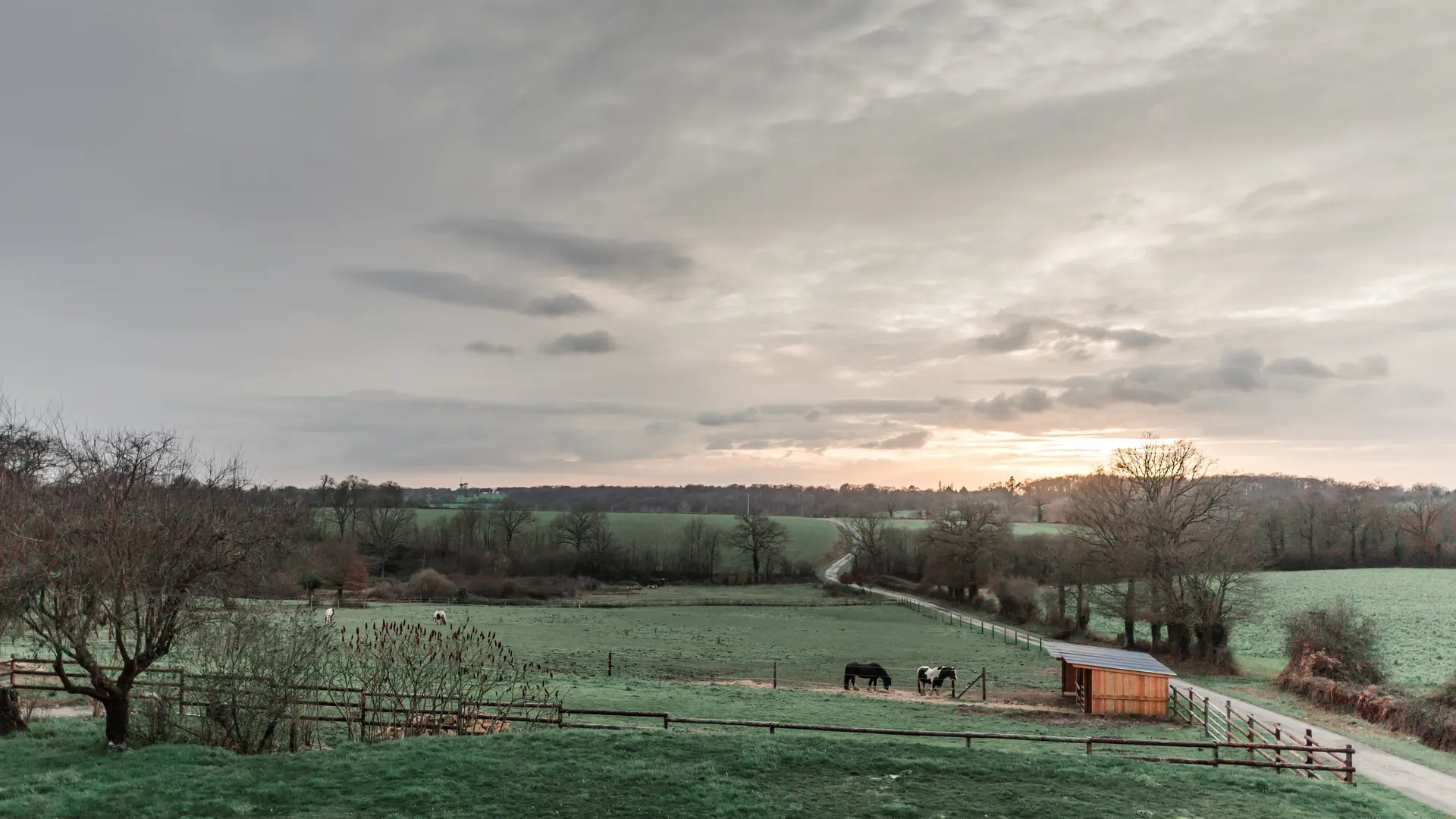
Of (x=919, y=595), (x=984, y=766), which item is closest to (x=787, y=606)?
(x=919, y=595)

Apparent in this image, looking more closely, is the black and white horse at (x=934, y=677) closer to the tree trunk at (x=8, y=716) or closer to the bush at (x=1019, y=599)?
the tree trunk at (x=8, y=716)

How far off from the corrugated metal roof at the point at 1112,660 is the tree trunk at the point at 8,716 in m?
30.0

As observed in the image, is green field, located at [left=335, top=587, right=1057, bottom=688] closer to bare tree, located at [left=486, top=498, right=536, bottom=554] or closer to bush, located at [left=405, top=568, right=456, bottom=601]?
bush, located at [left=405, top=568, right=456, bottom=601]

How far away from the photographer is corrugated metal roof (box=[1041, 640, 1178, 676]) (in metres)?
28.8

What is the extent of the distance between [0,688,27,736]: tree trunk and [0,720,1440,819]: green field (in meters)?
0.50

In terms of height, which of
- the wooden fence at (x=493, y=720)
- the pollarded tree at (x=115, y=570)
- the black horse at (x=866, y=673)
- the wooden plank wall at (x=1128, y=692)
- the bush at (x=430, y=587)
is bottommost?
the bush at (x=430, y=587)

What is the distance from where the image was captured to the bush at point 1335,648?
32.6 metres

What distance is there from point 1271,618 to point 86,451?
66056 mm

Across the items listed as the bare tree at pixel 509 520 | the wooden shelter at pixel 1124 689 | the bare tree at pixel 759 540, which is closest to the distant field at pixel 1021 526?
the bare tree at pixel 759 540

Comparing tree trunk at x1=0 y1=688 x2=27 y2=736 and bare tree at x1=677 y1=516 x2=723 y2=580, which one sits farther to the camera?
bare tree at x1=677 y1=516 x2=723 y2=580

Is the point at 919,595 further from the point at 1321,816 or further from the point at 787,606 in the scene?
the point at 1321,816

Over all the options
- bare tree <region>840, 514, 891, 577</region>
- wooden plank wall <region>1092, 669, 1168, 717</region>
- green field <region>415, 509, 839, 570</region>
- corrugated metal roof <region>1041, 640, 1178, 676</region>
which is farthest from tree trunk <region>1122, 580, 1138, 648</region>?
green field <region>415, 509, 839, 570</region>

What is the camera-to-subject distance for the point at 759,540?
10825 cm

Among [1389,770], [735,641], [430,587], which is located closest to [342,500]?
[430,587]
